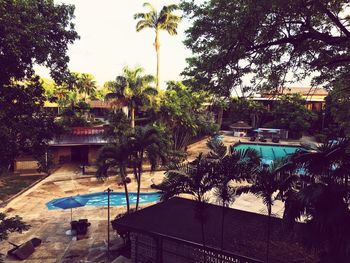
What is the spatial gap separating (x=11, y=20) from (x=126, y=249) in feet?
34.3

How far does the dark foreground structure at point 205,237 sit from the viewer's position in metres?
9.04

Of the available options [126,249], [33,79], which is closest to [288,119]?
[126,249]

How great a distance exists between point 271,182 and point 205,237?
116 inches

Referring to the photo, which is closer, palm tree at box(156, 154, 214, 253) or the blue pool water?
palm tree at box(156, 154, 214, 253)

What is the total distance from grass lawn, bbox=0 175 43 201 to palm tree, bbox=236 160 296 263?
1869 cm

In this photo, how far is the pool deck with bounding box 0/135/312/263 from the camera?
1350 cm

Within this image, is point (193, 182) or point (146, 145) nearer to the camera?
point (193, 182)

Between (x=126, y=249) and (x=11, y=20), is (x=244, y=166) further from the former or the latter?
(x=11, y=20)

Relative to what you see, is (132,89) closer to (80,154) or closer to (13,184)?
(80,154)

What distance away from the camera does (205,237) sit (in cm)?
985

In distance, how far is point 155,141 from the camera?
15.3 meters

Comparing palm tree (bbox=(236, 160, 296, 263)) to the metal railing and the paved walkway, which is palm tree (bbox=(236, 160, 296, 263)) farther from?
the paved walkway

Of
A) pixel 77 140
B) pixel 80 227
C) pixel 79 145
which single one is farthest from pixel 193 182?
pixel 77 140

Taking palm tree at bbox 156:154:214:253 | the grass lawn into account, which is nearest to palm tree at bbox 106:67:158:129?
the grass lawn
